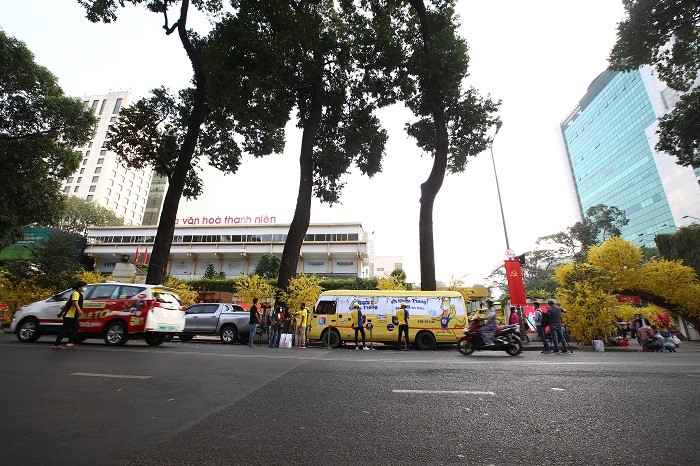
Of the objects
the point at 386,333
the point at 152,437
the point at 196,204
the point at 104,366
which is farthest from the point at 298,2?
the point at 196,204

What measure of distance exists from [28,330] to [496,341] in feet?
48.6

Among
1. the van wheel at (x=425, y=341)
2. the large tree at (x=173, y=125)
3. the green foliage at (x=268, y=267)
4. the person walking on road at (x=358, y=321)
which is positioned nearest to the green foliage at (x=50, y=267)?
the large tree at (x=173, y=125)

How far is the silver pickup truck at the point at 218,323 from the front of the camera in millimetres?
15797

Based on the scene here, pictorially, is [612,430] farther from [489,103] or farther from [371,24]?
[371,24]

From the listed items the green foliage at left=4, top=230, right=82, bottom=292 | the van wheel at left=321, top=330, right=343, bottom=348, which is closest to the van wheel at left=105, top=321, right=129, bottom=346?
the van wheel at left=321, top=330, right=343, bottom=348

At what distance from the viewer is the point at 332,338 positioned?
14852mm

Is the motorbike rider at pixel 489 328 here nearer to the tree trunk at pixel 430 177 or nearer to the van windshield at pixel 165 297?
the tree trunk at pixel 430 177

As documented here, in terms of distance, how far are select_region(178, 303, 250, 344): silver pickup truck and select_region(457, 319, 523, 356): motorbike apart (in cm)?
965

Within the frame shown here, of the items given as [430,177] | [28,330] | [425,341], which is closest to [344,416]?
[425,341]

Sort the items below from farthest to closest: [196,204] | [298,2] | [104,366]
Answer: [196,204] < [298,2] < [104,366]

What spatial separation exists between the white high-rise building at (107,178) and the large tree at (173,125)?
61.3 meters

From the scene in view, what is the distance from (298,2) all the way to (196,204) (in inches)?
2430

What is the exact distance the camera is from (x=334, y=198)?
20531 mm

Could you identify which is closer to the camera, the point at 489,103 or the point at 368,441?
the point at 368,441
